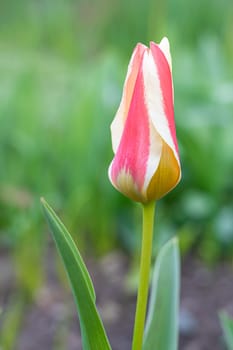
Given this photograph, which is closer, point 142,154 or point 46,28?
point 142,154

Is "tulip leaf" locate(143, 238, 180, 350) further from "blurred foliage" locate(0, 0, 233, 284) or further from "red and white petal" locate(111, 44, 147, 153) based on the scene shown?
"blurred foliage" locate(0, 0, 233, 284)

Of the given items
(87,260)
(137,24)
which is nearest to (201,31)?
(137,24)

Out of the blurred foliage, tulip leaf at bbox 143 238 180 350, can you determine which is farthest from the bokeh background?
tulip leaf at bbox 143 238 180 350

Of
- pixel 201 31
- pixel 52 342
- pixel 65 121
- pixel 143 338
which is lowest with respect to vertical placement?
pixel 52 342

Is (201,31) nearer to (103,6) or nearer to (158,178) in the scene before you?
(103,6)

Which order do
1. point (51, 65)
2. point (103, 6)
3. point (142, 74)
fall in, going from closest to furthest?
point (142, 74)
point (51, 65)
point (103, 6)

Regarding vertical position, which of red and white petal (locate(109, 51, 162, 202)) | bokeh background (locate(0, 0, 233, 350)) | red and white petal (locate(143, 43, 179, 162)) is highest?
red and white petal (locate(143, 43, 179, 162))

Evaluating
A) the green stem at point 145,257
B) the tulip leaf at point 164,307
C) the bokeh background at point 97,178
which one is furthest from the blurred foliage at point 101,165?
the green stem at point 145,257
